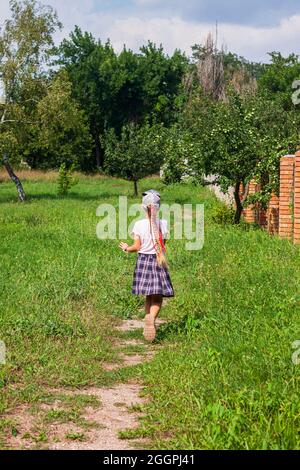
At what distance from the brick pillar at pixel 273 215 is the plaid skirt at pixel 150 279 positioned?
25.6 ft

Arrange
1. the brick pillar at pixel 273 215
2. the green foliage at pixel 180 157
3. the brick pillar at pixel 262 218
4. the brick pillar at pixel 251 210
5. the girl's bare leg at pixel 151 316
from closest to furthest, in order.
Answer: the girl's bare leg at pixel 151 316 → the brick pillar at pixel 273 215 → the brick pillar at pixel 262 218 → the brick pillar at pixel 251 210 → the green foliage at pixel 180 157

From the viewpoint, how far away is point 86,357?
22.9 feet

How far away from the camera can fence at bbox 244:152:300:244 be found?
13.0 meters

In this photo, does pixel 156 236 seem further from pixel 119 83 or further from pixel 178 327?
pixel 119 83

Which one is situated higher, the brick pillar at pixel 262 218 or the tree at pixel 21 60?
the tree at pixel 21 60

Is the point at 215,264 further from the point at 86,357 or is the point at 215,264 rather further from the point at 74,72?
the point at 74,72

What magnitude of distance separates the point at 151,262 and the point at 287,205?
21.5 ft

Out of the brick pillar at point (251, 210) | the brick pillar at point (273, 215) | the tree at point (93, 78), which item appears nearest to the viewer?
the brick pillar at point (273, 215)

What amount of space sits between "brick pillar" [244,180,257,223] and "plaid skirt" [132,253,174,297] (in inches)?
379

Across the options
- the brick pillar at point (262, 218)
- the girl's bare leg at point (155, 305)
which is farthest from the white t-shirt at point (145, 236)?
the brick pillar at point (262, 218)

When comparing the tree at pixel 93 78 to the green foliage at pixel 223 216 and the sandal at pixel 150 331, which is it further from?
the sandal at pixel 150 331

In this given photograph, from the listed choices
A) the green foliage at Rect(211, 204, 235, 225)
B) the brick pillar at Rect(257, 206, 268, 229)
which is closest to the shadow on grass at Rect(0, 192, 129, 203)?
the green foliage at Rect(211, 204, 235, 225)

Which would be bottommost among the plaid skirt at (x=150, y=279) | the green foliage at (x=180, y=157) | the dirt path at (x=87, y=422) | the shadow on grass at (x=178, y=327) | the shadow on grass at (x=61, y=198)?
the dirt path at (x=87, y=422)

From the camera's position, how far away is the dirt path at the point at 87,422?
4.81 meters
